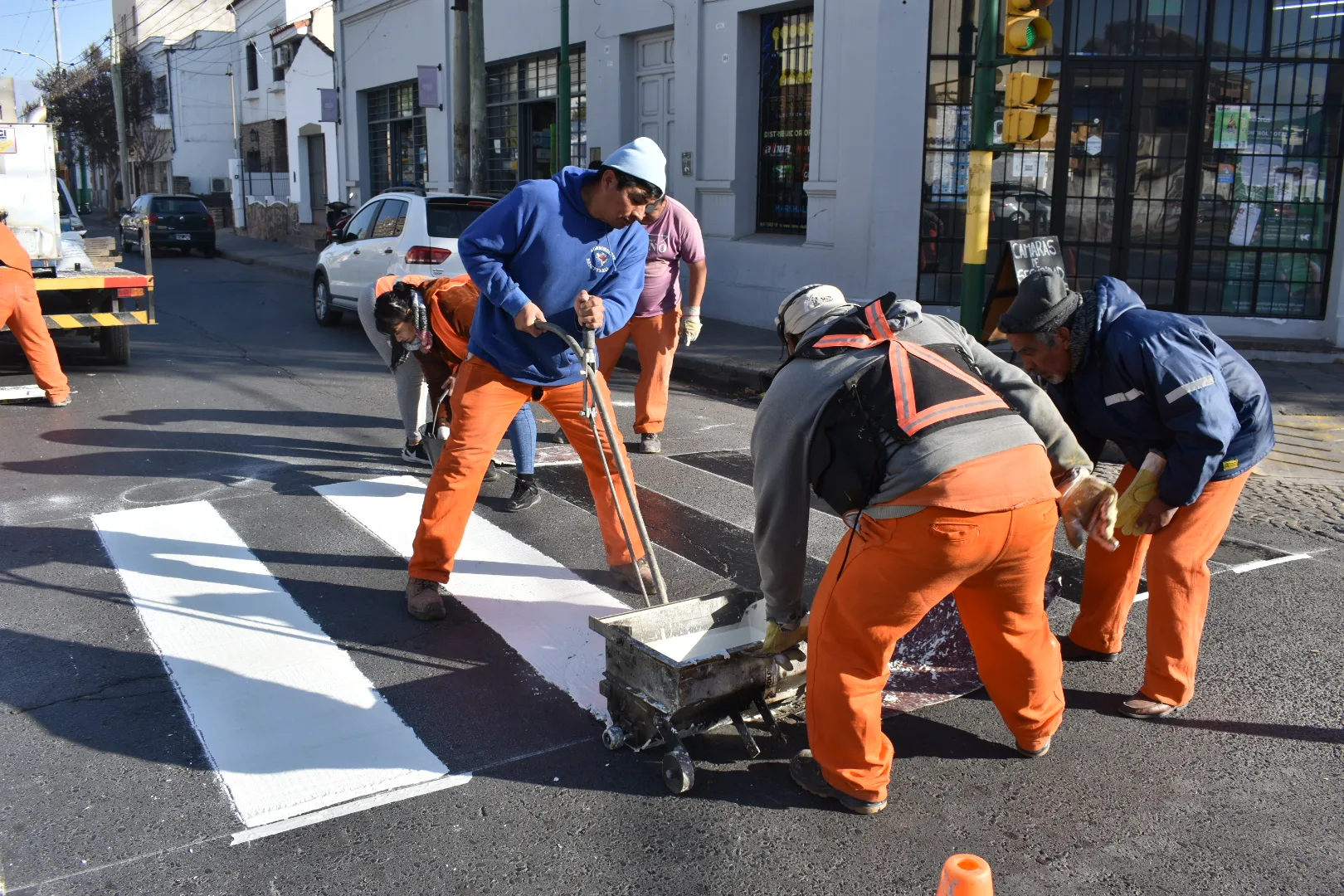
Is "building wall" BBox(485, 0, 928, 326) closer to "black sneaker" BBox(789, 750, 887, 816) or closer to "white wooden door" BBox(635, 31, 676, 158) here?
"white wooden door" BBox(635, 31, 676, 158)

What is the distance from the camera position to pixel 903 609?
127 inches

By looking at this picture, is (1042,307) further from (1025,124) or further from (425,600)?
(1025,124)

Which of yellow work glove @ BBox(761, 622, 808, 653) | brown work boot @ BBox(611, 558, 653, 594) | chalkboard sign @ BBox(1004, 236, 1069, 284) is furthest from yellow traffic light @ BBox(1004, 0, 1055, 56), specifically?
yellow work glove @ BBox(761, 622, 808, 653)

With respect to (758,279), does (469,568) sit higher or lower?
lower

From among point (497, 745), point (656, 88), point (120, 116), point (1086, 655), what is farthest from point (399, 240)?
point (120, 116)

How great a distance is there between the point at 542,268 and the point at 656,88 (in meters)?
12.4

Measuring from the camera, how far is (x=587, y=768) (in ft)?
12.3

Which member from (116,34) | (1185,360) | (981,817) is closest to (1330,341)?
(1185,360)

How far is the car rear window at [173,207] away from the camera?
1155 inches

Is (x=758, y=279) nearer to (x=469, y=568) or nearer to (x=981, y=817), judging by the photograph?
(x=469, y=568)

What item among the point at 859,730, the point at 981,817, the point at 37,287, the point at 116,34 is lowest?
the point at 981,817

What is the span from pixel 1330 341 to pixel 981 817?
10.8m

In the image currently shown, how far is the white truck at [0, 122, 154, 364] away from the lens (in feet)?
34.3

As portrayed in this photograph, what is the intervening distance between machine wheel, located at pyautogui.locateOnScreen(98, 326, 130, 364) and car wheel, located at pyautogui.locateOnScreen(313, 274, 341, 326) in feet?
11.1
